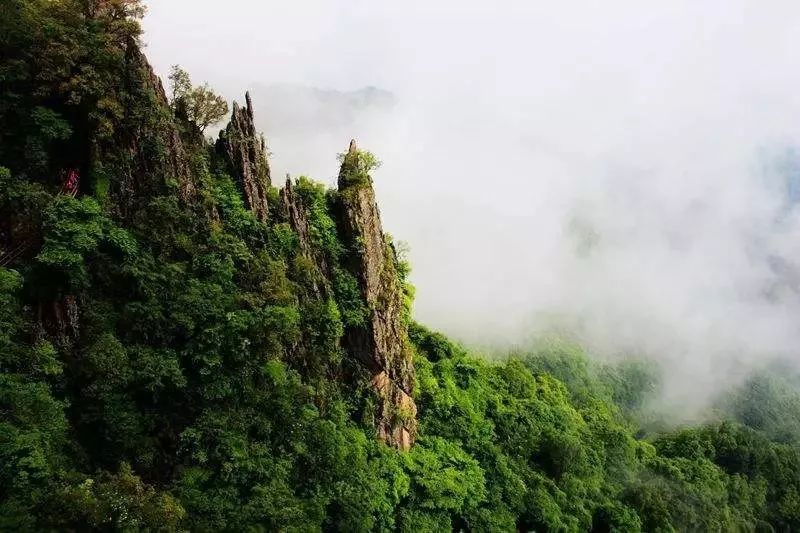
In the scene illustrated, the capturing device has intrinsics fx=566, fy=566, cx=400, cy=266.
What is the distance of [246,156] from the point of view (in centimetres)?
3566

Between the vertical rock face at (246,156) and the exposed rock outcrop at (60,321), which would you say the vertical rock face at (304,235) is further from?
the exposed rock outcrop at (60,321)

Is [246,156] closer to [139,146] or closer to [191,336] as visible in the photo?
[139,146]

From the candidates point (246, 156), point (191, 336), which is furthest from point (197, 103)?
point (191, 336)

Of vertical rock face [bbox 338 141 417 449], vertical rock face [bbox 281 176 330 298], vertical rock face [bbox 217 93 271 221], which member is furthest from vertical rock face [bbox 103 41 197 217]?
vertical rock face [bbox 338 141 417 449]

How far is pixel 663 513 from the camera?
164 feet

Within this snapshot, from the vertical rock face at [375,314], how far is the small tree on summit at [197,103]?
9.88 metres

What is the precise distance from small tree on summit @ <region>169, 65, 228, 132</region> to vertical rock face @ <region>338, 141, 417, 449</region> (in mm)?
9876

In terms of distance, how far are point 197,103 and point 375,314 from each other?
17835 mm

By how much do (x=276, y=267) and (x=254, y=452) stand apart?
35.3 feet

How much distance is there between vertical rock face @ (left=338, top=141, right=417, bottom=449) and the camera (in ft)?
128

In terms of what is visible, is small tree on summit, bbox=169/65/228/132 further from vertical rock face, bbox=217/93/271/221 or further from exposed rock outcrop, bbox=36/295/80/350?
exposed rock outcrop, bbox=36/295/80/350

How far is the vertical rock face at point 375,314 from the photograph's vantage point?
3912 cm

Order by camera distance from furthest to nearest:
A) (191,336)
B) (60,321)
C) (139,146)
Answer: (139,146), (191,336), (60,321)

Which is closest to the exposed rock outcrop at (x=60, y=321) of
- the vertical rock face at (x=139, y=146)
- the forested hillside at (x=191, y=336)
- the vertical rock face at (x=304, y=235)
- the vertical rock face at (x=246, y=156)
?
the forested hillside at (x=191, y=336)
